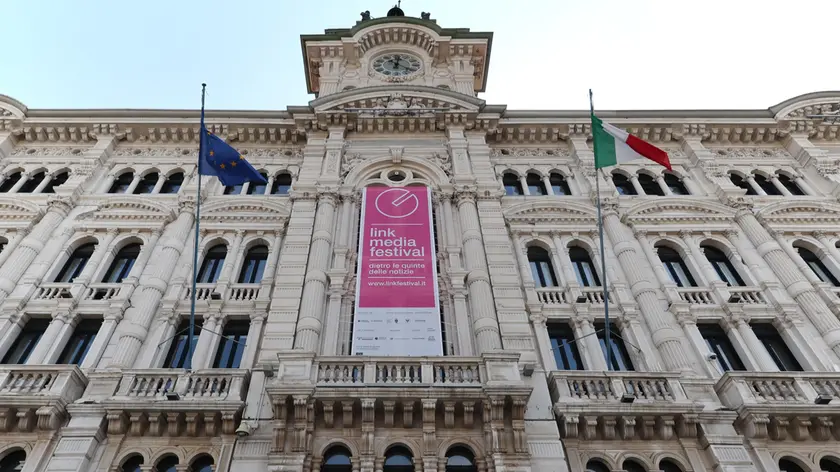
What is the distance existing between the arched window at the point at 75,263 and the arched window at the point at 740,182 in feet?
89.5

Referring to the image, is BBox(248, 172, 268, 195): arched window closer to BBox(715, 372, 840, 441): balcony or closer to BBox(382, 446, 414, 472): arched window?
BBox(382, 446, 414, 472): arched window

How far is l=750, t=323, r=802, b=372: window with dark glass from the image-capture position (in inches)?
751

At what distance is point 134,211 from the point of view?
24.0 metres

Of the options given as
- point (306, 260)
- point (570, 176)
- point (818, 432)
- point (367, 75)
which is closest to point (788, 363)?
point (818, 432)

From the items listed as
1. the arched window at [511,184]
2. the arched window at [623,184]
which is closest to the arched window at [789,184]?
the arched window at [623,184]

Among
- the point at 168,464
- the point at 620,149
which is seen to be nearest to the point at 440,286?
the point at 620,149

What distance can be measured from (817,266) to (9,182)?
34.1 meters

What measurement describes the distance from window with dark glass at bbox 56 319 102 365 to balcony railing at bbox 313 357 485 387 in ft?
28.4

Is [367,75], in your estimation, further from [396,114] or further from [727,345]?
[727,345]

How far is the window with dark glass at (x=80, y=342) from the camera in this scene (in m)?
18.9

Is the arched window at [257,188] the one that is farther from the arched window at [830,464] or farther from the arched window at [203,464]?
the arched window at [830,464]

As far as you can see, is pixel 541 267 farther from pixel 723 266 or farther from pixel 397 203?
pixel 723 266

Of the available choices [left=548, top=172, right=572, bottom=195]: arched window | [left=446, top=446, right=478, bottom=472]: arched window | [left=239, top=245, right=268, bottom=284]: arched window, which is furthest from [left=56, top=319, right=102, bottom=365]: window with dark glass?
[left=548, top=172, right=572, bottom=195]: arched window

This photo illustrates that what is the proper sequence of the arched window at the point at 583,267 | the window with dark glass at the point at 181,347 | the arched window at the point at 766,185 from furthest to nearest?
the arched window at the point at 766,185 → the arched window at the point at 583,267 → the window with dark glass at the point at 181,347
